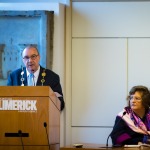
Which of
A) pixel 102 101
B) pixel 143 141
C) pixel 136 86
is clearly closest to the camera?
pixel 143 141

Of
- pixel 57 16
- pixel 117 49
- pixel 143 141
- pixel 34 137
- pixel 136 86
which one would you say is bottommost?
pixel 143 141

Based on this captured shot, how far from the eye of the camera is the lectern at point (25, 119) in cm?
222

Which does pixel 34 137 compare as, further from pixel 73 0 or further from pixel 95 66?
pixel 73 0

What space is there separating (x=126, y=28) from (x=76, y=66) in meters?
0.65

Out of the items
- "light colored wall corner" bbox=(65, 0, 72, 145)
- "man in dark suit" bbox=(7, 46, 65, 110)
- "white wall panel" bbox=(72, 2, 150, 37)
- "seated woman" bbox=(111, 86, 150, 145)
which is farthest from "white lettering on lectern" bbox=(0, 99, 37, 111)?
"white wall panel" bbox=(72, 2, 150, 37)

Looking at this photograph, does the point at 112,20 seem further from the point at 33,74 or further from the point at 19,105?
the point at 19,105

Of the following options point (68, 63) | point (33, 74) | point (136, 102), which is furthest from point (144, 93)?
point (33, 74)

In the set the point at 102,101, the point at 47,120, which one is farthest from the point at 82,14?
the point at 47,120

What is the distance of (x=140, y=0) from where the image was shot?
391 cm

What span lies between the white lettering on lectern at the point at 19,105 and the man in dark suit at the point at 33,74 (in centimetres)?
86

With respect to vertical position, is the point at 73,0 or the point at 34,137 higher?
the point at 73,0

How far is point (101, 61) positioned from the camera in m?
3.90

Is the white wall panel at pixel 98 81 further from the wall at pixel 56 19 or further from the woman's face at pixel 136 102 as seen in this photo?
the woman's face at pixel 136 102

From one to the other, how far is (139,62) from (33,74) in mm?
1233
